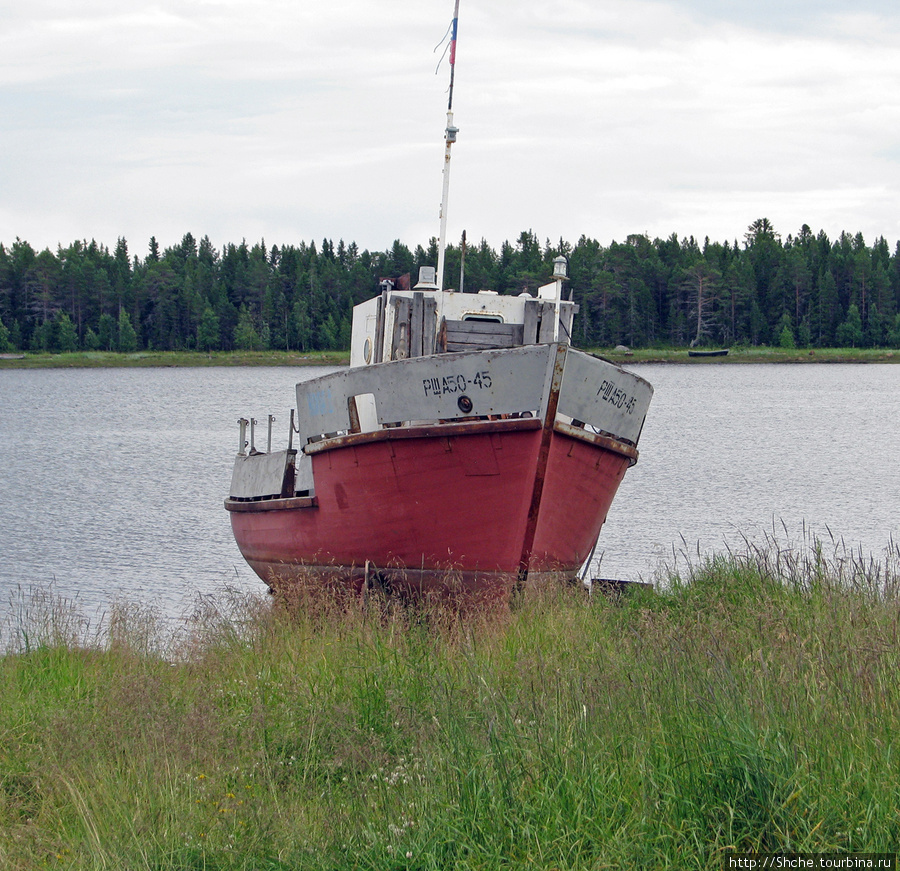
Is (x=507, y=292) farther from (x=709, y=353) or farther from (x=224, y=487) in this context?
(x=224, y=487)

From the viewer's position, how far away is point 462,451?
8906 millimetres

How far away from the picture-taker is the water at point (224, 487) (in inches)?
605

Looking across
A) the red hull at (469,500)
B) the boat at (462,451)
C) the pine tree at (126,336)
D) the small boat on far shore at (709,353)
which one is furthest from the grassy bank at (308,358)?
the red hull at (469,500)

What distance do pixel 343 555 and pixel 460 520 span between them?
61.0 inches

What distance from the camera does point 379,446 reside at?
927 centimetres

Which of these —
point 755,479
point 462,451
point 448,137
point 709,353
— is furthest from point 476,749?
point 709,353

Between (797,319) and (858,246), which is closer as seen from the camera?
(797,319)

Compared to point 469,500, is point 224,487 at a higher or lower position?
lower

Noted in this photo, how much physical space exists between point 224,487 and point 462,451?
666 inches

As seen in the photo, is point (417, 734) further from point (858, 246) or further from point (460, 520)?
point (858, 246)

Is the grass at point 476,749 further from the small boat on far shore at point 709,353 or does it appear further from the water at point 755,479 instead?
the small boat on far shore at point 709,353

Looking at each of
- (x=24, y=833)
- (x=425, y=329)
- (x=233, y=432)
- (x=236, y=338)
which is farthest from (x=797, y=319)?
(x=24, y=833)

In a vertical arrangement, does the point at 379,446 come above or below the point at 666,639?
above

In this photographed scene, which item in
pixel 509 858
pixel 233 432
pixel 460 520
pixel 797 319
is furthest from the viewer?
pixel 797 319
